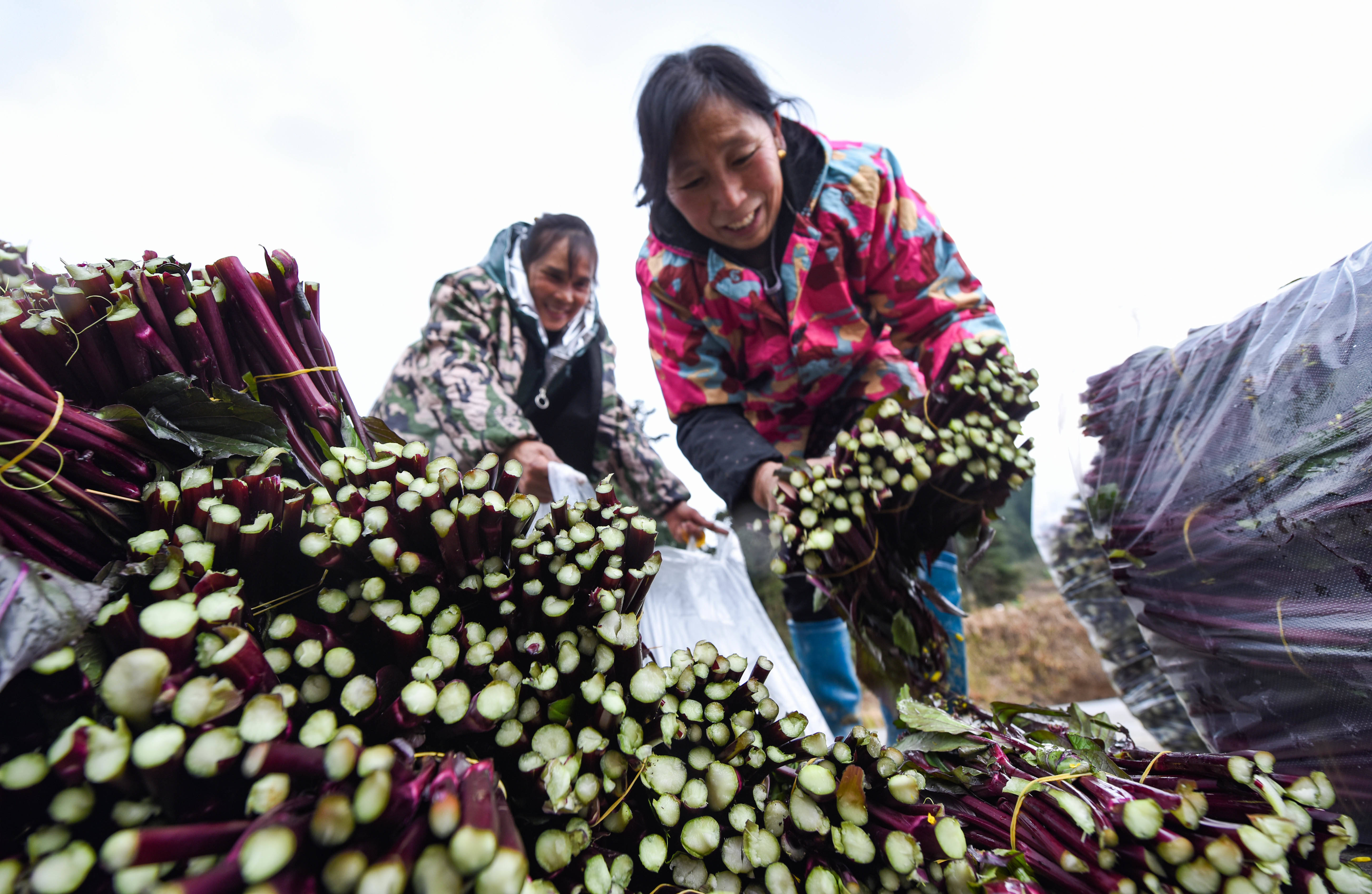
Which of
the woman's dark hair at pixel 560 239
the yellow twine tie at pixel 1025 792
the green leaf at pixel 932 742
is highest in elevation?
the woman's dark hair at pixel 560 239

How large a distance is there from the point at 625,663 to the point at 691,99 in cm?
A: 178

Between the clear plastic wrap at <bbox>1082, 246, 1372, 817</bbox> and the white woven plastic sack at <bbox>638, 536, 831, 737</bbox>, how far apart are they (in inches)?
39.2

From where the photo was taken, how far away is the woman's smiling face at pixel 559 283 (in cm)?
287

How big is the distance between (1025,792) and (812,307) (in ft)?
5.56

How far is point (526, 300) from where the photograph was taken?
2.84 m

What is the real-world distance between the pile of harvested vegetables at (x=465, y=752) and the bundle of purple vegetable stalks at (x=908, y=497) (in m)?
0.64

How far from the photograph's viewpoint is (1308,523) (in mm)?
1027

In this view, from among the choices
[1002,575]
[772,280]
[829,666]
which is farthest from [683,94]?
[1002,575]

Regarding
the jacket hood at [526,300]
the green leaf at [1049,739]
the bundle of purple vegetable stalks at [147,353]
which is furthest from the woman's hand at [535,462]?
the green leaf at [1049,739]

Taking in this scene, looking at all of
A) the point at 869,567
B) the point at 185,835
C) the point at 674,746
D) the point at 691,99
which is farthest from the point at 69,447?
the point at 691,99

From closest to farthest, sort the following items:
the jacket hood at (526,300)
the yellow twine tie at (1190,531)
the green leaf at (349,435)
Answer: the green leaf at (349,435) → the yellow twine tie at (1190,531) → the jacket hood at (526,300)

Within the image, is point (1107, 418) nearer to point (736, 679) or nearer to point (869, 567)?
point (869, 567)

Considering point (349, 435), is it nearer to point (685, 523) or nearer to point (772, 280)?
point (772, 280)

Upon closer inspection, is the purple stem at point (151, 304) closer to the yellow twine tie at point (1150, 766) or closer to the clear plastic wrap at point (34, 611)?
the clear plastic wrap at point (34, 611)
